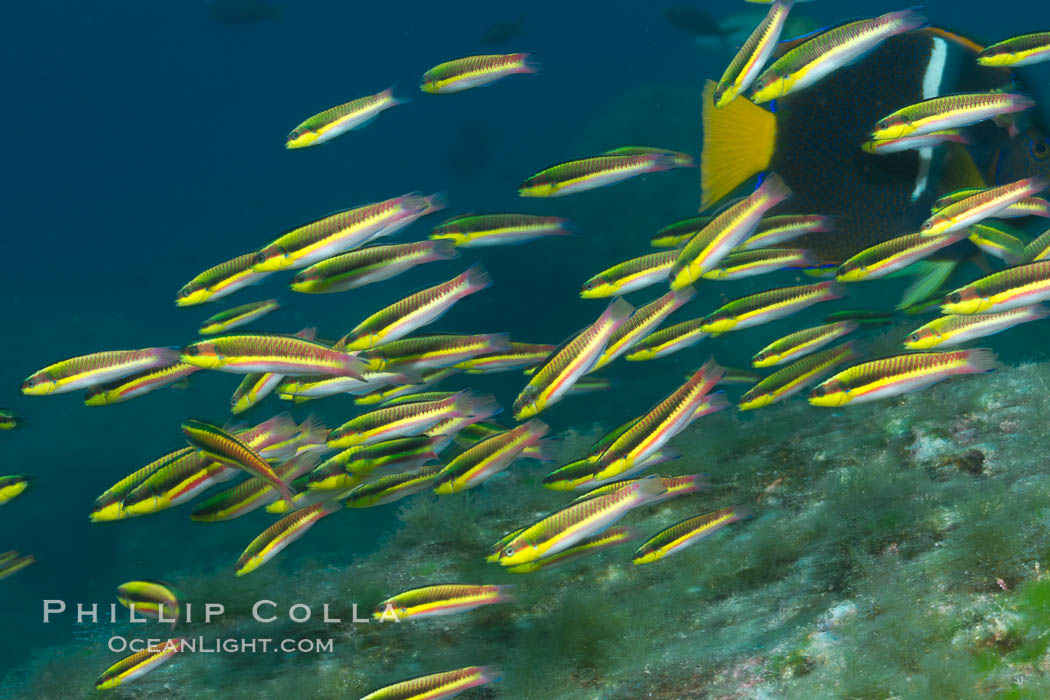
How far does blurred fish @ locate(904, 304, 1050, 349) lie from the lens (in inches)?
116

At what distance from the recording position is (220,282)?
340 cm

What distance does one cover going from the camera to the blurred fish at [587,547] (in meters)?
3.04

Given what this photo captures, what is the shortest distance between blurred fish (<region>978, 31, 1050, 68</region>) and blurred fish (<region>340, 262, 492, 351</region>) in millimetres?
2691

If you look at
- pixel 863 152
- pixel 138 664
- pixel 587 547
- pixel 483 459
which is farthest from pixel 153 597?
pixel 863 152

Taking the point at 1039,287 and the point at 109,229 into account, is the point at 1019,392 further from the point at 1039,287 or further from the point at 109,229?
the point at 109,229

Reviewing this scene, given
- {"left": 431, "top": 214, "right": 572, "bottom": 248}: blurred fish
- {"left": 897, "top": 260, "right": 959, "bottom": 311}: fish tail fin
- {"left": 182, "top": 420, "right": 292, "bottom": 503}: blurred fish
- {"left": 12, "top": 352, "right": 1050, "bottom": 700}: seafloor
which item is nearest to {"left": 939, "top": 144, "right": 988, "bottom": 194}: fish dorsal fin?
{"left": 897, "top": 260, "right": 959, "bottom": 311}: fish tail fin

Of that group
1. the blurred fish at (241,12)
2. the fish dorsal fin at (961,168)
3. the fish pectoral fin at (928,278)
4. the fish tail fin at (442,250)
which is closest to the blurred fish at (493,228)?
the fish tail fin at (442,250)

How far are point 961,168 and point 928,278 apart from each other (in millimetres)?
861

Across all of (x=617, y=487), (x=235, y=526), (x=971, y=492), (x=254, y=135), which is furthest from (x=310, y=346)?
(x=254, y=135)

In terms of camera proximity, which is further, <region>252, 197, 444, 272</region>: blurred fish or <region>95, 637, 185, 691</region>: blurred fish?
<region>95, 637, 185, 691</region>: blurred fish

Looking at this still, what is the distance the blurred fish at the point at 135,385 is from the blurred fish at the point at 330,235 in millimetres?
805

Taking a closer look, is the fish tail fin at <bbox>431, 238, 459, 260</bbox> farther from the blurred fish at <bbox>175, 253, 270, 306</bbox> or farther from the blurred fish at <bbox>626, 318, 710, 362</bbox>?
the blurred fish at <bbox>626, 318, 710, 362</bbox>

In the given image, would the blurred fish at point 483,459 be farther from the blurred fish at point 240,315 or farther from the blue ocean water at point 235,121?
the blue ocean water at point 235,121

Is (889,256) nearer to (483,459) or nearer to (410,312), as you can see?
(483,459)
